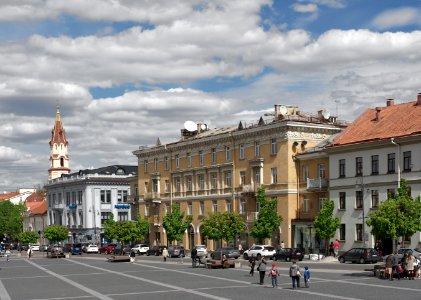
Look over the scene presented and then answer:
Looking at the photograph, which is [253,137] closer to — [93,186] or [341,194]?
[341,194]

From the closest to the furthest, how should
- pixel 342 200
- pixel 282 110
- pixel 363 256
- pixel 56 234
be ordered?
pixel 363 256, pixel 342 200, pixel 282 110, pixel 56 234

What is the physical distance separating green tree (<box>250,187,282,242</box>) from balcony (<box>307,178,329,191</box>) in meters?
4.06

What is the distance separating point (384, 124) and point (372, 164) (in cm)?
438

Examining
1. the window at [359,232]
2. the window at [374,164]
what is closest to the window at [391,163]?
the window at [374,164]

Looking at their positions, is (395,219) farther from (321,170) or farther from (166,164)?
(166,164)

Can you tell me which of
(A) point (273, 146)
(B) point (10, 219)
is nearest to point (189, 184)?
(A) point (273, 146)

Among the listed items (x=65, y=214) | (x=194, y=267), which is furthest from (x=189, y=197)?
(x=65, y=214)

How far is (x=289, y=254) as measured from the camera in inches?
2505

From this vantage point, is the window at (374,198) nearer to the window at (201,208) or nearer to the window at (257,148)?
the window at (257,148)

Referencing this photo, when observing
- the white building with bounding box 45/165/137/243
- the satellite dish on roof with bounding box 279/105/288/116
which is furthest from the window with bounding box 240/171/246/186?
the white building with bounding box 45/165/137/243

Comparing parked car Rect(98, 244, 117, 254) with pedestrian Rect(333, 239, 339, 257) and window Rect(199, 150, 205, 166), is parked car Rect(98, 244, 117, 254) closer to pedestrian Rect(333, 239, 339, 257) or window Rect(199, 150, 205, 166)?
window Rect(199, 150, 205, 166)

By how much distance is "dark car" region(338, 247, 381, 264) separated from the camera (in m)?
56.0

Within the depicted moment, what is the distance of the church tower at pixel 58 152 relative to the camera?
170 meters

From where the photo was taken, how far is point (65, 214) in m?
139
